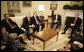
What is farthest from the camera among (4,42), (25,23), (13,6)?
(13,6)

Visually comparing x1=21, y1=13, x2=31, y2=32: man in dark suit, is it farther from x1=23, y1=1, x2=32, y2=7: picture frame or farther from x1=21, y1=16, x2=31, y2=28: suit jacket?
x1=23, y1=1, x2=32, y2=7: picture frame

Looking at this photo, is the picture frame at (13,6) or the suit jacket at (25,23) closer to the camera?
the suit jacket at (25,23)

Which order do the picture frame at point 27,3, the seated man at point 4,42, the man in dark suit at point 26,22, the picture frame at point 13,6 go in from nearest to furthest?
the seated man at point 4,42
the man in dark suit at point 26,22
the picture frame at point 13,6
the picture frame at point 27,3

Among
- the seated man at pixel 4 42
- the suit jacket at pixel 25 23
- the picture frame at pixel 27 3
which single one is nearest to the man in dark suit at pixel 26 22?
the suit jacket at pixel 25 23

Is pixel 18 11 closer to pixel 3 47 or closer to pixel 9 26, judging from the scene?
pixel 9 26

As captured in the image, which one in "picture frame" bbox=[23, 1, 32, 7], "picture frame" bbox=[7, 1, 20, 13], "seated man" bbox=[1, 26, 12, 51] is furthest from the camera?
"picture frame" bbox=[23, 1, 32, 7]

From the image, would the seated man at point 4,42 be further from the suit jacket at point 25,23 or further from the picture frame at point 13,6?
the picture frame at point 13,6

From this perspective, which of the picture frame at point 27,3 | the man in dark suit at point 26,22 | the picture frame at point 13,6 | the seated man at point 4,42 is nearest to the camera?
the seated man at point 4,42

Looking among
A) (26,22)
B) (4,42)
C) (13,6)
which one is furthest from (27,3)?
(4,42)

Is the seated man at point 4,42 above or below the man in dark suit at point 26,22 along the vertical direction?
below

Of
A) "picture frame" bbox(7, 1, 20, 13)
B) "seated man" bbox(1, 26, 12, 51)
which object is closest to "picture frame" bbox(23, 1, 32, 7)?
"picture frame" bbox(7, 1, 20, 13)

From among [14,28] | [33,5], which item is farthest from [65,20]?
[14,28]

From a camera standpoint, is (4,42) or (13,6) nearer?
(4,42)

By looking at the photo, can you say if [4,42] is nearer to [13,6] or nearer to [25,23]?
[25,23]
